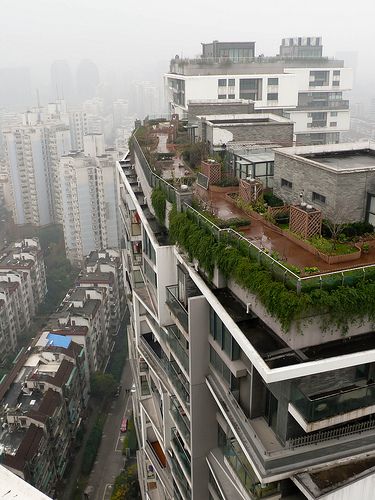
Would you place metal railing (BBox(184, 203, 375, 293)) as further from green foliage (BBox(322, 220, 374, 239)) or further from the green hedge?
green foliage (BBox(322, 220, 374, 239))

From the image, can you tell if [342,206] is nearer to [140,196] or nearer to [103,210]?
[140,196]

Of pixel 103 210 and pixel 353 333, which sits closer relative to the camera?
pixel 353 333

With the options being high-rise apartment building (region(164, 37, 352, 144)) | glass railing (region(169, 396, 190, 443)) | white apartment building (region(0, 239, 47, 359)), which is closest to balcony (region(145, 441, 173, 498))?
glass railing (region(169, 396, 190, 443))

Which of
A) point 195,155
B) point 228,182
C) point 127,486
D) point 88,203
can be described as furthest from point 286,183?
point 88,203

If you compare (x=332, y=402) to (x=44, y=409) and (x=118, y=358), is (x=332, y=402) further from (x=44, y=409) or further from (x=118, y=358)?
(x=118, y=358)

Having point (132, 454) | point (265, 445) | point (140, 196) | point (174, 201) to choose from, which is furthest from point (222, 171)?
point (132, 454)

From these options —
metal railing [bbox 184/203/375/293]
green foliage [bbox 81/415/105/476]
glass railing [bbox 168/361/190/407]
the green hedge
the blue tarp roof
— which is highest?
metal railing [bbox 184/203/375/293]
